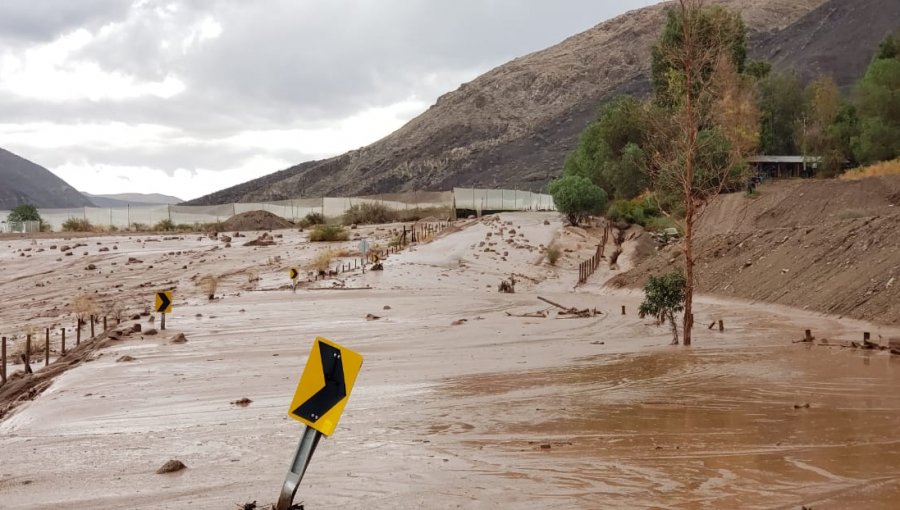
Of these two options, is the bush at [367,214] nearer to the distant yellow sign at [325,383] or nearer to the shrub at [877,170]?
the shrub at [877,170]

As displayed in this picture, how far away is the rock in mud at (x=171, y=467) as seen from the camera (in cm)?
941

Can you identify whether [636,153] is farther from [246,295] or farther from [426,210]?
[246,295]

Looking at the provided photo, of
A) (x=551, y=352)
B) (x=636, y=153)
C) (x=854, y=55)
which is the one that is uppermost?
(x=854, y=55)

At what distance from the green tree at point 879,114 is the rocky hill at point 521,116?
6185 cm

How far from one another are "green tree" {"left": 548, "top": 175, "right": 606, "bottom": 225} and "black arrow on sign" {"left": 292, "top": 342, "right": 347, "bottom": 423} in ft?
160

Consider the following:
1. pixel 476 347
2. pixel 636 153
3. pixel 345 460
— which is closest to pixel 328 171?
pixel 636 153

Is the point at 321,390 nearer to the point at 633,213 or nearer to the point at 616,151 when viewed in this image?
the point at 633,213

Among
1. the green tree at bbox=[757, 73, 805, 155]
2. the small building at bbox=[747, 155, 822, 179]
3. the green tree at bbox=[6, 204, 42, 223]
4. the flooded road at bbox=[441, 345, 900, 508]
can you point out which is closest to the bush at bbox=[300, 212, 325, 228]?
the green tree at bbox=[6, 204, 42, 223]

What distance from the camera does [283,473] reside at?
360 inches

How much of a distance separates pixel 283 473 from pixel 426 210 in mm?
68876

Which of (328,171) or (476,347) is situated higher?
(328,171)

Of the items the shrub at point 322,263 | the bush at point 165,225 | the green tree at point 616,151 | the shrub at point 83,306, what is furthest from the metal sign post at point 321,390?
the bush at point 165,225

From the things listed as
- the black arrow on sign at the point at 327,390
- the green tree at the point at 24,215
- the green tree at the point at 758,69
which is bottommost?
the black arrow on sign at the point at 327,390

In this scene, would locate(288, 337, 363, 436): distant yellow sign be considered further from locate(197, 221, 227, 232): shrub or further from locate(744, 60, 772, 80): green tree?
locate(744, 60, 772, 80): green tree
